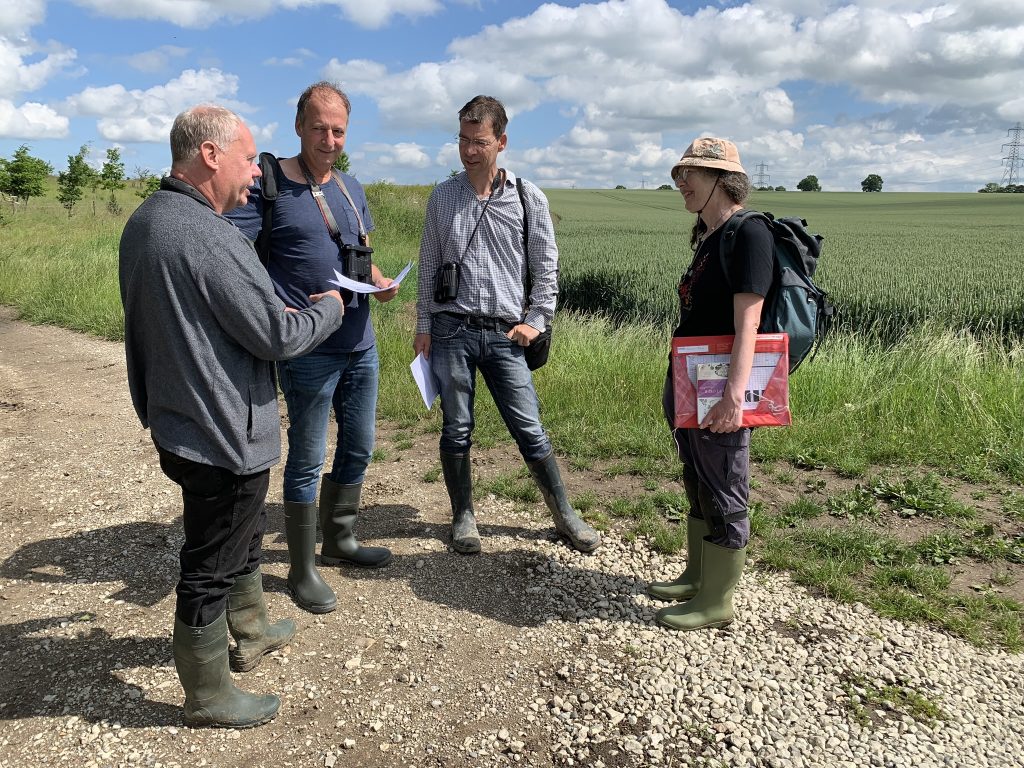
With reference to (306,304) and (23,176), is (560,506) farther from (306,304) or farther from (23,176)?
(23,176)

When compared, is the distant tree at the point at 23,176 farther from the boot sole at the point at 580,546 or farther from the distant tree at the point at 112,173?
the boot sole at the point at 580,546

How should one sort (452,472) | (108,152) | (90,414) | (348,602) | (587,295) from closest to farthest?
(348,602) → (452,472) → (90,414) → (587,295) → (108,152)

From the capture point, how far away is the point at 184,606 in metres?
2.44

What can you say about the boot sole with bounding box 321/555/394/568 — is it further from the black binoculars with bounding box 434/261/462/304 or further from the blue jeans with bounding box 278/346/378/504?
the black binoculars with bounding box 434/261/462/304

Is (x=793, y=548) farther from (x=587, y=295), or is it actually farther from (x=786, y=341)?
(x=587, y=295)

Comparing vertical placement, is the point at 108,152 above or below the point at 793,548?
above

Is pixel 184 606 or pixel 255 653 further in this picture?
pixel 255 653

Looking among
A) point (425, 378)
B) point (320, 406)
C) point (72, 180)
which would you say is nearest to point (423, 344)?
point (425, 378)

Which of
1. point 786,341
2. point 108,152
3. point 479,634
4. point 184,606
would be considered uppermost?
point 108,152

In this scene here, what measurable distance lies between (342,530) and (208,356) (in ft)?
5.91

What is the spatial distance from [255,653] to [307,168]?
210 centimetres

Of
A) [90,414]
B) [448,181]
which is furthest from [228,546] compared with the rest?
[90,414]

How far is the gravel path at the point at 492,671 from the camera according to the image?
2.50m

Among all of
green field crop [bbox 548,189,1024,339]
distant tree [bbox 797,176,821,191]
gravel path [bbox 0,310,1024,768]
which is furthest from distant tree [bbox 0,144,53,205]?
distant tree [bbox 797,176,821,191]
